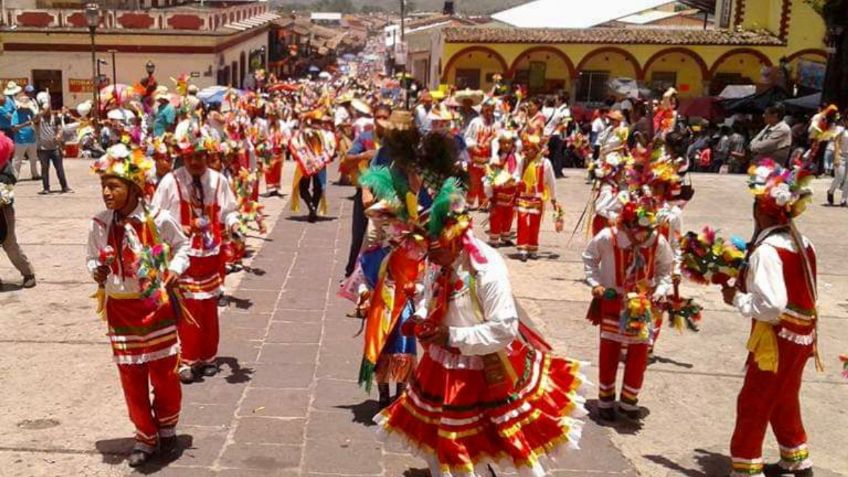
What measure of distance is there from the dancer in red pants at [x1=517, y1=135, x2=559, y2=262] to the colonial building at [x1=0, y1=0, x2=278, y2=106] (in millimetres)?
27853

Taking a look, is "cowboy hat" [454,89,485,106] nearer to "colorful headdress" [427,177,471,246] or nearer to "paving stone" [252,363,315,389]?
"paving stone" [252,363,315,389]

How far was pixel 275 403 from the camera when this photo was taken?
20.7ft

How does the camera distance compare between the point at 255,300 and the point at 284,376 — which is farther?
the point at 255,300

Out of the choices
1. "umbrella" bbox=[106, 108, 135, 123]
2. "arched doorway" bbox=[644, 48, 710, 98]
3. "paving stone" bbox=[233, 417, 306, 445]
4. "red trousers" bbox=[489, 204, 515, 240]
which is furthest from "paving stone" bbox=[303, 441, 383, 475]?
"arched doorway" bbox=[644, 48, 710, 98]

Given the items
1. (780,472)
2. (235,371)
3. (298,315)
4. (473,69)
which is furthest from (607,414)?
(473,69)

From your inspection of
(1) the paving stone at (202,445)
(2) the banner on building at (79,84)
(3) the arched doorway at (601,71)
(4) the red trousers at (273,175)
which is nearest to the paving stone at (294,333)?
(1) the paving stone at (202,445)

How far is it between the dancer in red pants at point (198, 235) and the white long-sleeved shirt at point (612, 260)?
2.67m

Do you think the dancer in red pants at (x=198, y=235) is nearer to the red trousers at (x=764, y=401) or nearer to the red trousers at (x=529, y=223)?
the red trousers at (x=764, y=401)

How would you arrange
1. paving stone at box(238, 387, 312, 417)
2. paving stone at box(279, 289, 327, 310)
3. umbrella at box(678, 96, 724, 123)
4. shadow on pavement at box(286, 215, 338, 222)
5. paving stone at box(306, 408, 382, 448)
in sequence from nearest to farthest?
paving stone at box(306, 408, 382, 448)
paving stone at box(238, 387, 312, 417)
paving stone at box(279, 289, 327, 310)
shadow on pavement at box(286, 215, 338, 222)
umbrella at box(678, 96, 724, 123)

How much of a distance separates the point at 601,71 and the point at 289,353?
31.3m

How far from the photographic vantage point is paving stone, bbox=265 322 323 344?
7746mm

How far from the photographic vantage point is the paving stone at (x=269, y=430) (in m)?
5.70

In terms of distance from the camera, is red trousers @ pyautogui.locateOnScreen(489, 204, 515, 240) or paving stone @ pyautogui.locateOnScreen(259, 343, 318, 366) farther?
red trousers @ pyautogui.locateOnScreen(489, 204, 515, 240)

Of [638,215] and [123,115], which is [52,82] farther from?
[638,215]
